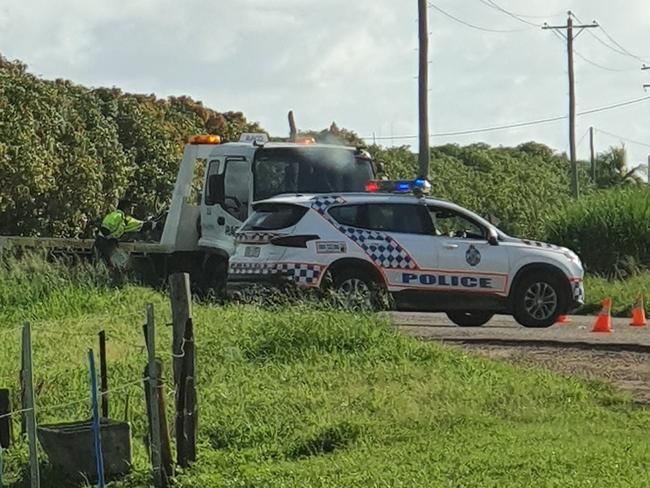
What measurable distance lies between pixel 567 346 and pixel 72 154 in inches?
906

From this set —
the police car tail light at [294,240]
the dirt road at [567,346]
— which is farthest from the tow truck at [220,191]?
the dirt road at [567,346]

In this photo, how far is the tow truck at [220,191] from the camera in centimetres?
1898

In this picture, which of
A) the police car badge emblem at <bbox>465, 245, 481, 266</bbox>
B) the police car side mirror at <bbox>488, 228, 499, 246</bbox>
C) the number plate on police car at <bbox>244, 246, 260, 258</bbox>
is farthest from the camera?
the police car side mirror at <bbox>488, 228, 499, 246</bbox>

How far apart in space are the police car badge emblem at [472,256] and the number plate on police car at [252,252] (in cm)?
261

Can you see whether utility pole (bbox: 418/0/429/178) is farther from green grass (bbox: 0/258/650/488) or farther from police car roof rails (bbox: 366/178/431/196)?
green grass (bbox: 0/258/650/488)

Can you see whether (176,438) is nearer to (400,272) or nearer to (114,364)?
(114,364)

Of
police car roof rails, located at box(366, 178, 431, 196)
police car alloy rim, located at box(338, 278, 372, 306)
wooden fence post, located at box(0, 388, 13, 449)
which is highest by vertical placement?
police car roof rails, located at box(366, 178, 431, 196)

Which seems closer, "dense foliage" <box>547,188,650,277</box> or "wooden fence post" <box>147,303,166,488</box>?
"wooden fence post" <box>147,303,166,488</box>

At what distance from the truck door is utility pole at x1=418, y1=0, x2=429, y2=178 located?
38.2 ft

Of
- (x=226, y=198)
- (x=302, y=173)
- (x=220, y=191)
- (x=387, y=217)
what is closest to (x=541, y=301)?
(x=387, y=217)

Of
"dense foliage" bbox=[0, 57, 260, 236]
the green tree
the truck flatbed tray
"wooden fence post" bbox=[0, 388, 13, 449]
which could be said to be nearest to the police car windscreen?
the truck flatbed tray

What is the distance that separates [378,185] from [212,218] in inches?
116

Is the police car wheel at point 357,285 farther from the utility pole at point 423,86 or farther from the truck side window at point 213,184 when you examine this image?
the utility pole at point 423,86

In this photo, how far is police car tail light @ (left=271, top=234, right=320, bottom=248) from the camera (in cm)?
1642
